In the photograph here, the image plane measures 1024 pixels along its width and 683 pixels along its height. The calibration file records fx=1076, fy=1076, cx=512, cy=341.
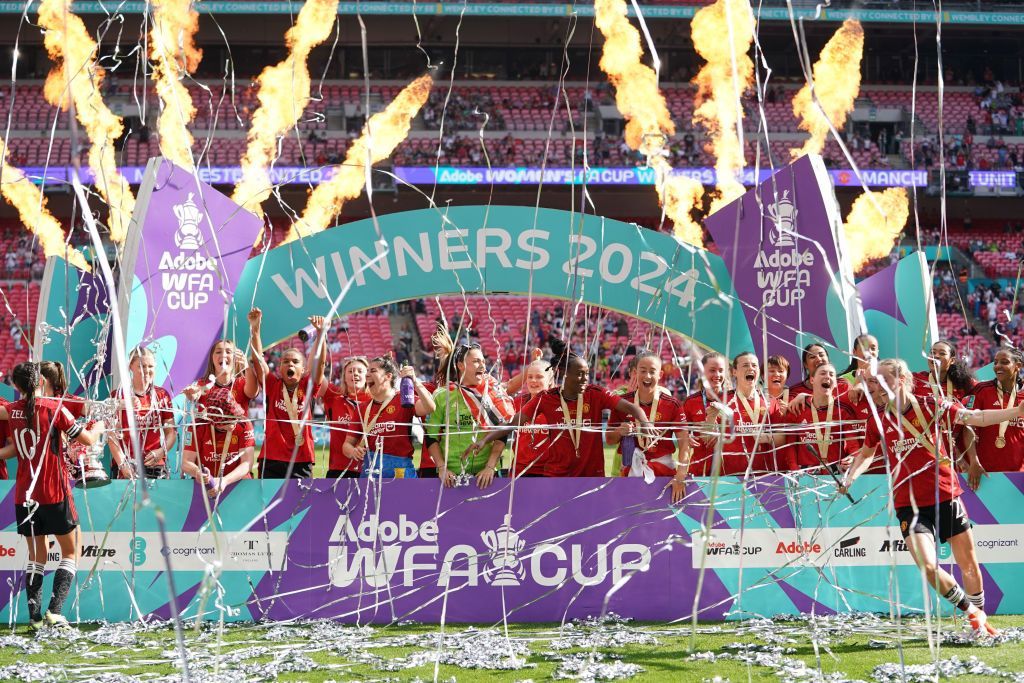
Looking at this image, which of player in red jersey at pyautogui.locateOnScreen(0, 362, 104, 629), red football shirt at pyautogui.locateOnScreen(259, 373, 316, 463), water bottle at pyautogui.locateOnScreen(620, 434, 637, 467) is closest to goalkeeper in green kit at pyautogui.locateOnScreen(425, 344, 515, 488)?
water bottle at pyautogui.locateOnScreen(620, 434, 637, 467)

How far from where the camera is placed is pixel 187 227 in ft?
33.2

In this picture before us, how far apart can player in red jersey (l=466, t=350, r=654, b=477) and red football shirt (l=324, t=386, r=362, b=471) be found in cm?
105

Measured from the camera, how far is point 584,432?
289 inches

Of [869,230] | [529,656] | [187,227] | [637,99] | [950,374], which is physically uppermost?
[637,99]

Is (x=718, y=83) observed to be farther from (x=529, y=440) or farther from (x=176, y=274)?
(x=529, y=440)

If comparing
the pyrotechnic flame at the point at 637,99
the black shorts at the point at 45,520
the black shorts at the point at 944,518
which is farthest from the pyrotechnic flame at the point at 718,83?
the black shorts at the point at 45,520

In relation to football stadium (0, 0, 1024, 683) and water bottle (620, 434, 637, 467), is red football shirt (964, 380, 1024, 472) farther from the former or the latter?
water bottle (620, 434, 637, 467)

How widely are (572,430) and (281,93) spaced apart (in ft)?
91.9

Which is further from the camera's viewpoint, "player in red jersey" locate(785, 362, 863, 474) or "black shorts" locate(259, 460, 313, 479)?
"black shorts" locate(259, 460, 313, 479)

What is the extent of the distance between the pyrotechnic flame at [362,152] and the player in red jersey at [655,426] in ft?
65.2

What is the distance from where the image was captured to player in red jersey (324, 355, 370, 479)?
7.80 metres

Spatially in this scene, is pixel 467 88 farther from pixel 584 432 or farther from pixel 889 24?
pixel 584 432

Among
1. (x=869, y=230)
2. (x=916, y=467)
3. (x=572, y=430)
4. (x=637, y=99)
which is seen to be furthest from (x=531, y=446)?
(x=637, y=99)

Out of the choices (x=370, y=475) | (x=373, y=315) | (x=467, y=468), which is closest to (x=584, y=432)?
(x=467, y=468)
